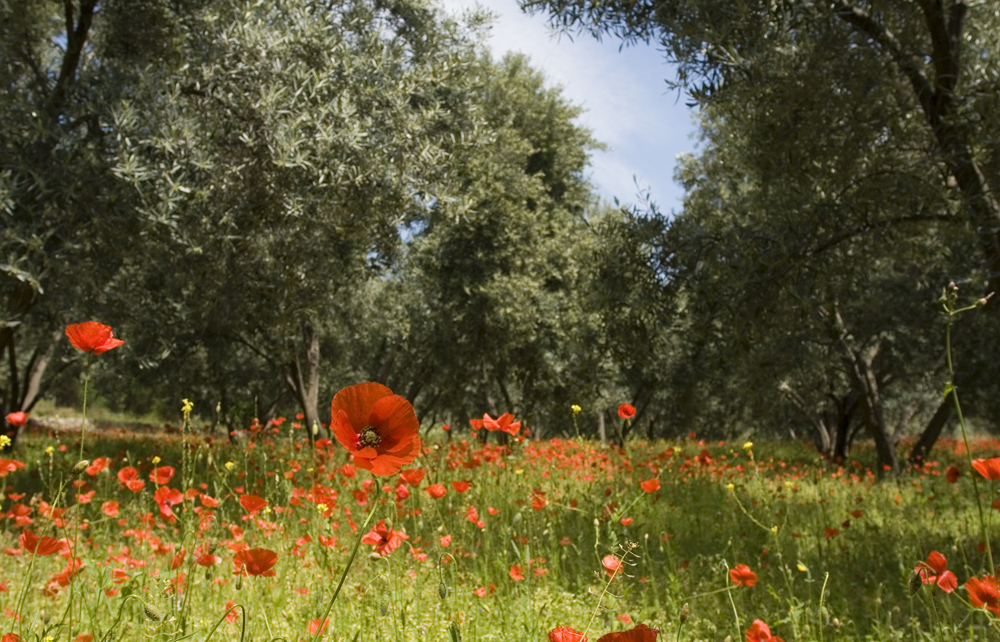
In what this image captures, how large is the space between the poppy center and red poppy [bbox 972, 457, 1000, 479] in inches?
72.3

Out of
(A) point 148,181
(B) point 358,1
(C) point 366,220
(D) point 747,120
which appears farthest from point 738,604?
(B) point 358,1

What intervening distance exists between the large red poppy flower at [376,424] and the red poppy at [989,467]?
69.9 inches

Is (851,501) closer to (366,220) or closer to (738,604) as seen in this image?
(738,604)

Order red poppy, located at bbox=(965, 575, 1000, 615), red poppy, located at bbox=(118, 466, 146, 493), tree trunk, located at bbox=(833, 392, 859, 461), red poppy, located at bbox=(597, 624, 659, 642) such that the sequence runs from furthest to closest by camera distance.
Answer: tree trunk, located at bbox=(833, 392, 859, 461) < red poppy, located at bbox=(118, 466, 146, 493) < red poppy, located at bbox=(965, 575, 1000, 615) < red poppy, located at bbox=(597, 624, 659, 642)

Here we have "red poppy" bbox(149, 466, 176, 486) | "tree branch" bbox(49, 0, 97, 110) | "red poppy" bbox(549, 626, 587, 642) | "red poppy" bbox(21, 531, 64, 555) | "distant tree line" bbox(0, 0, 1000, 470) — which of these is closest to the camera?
"red poppy" bbox(549, 626, 587, 642)

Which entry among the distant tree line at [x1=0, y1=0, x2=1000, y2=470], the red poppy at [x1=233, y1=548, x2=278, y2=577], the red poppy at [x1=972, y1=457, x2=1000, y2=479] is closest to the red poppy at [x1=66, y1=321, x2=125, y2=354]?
the red poppy at [x1=233, y1=548, x2=278, y2=577]

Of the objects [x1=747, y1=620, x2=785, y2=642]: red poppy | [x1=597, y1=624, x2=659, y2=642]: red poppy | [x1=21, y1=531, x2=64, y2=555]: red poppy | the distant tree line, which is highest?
the distant tree line

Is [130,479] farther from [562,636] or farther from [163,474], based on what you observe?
[562,636]

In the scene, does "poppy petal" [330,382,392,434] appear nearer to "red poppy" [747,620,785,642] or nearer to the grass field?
the grass field

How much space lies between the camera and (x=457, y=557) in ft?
14.4

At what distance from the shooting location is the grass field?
281cm

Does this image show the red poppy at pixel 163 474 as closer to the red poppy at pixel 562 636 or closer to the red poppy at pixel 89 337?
the red poppy at pixel 89 337

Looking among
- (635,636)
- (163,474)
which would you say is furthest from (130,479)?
(635,636)

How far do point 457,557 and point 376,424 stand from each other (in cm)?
313
